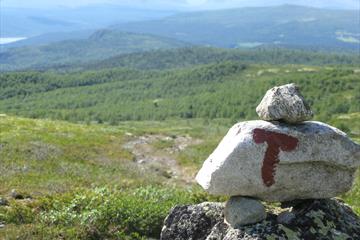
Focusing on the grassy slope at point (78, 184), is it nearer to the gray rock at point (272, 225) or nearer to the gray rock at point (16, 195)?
the gray rock at point (16, 195)

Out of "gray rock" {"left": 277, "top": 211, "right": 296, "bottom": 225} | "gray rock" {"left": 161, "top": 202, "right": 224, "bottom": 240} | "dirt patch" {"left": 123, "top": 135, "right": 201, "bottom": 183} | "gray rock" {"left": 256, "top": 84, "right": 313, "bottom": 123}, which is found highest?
"gray rock" {"left": 256, "top": 84, "right": 313, "bottom": 123}

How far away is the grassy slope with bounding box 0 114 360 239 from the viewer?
19.2 metres

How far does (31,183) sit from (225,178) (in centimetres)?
1640

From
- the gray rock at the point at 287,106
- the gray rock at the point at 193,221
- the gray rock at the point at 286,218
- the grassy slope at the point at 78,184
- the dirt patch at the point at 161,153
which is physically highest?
the gray rock at the point at 287,106

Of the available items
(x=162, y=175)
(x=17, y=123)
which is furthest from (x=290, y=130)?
(x=17, y=123)

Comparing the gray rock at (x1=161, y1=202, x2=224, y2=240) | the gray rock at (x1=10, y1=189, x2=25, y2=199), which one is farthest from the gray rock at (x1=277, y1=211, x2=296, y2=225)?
the gray rock at (x1=10, y1=189, x2=25, y2=199)

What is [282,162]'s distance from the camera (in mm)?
15109

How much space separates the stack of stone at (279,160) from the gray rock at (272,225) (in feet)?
1.10

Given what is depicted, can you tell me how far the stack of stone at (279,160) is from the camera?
15094 mm

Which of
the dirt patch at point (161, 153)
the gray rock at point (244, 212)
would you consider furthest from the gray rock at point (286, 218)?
the dirt patch at point (161, 153)

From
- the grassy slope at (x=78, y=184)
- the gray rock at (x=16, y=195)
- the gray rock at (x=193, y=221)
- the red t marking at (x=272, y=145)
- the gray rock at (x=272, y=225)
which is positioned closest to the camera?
the gray rock at (x=272, y=225)

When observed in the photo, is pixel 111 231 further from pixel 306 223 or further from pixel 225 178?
pixel 306 223

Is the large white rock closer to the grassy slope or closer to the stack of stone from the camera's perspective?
the stack of stone

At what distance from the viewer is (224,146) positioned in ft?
52.0
